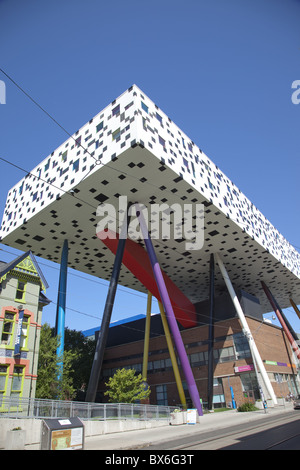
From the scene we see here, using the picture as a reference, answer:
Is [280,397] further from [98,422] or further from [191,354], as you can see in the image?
[98,422]

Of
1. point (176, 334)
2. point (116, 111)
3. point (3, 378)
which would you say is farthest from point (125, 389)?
point (116, 111)

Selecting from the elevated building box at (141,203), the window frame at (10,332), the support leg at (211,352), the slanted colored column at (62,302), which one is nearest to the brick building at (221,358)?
the elevated building box at (141,203)

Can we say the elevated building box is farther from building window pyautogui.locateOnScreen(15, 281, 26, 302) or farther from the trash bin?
the trash bin

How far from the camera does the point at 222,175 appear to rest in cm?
4366

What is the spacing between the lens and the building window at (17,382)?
71.7ft

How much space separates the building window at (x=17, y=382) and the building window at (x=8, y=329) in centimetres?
185

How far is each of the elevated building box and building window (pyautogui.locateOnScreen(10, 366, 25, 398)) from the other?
13461mm

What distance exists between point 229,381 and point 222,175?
26.7m

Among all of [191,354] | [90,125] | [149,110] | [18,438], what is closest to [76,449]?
[18,438]

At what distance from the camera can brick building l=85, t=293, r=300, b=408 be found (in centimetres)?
4216

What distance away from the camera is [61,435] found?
386 inches

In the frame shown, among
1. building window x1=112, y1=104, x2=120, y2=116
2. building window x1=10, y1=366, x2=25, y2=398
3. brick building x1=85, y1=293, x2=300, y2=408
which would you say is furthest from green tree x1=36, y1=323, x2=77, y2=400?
building window x1=112, y1=104, x2=120, y2=116

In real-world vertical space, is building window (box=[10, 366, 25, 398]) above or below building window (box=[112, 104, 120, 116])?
below

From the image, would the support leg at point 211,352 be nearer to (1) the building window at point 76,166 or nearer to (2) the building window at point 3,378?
(1) the building window at point 76,166
